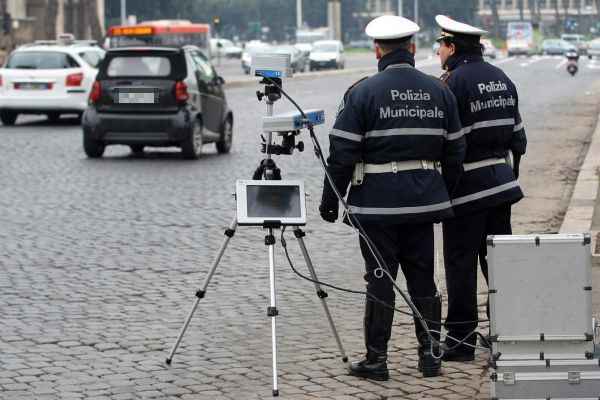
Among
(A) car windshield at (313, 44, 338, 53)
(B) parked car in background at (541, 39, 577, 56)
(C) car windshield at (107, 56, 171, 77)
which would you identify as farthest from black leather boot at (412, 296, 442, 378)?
(B) parked car in background at (541, 39, 577, 56)

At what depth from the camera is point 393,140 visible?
7.05m

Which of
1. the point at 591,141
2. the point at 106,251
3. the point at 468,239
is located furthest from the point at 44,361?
the point at 591,141

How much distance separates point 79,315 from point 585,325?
3.66 meters

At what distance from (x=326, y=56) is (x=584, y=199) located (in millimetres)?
62135

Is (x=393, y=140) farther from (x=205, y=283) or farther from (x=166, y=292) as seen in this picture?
(x=166, y=292)

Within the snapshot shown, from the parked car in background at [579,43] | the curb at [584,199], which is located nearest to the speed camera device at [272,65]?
the curb at [584,199]

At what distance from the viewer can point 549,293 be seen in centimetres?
642

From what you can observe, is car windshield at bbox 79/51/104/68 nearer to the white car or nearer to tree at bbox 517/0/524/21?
the white car

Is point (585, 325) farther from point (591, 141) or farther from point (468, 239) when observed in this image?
point (591, 141)

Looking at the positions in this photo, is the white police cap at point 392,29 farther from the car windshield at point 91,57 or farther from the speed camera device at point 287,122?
the car windshield at point 91,57

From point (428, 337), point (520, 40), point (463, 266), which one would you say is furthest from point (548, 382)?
point (520, 40)

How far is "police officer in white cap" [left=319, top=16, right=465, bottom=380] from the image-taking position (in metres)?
7.05

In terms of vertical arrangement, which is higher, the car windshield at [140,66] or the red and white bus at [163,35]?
the car windshield at [140,66]

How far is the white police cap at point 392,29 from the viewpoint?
707 cm
